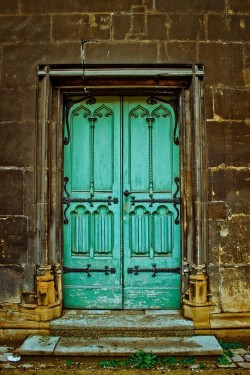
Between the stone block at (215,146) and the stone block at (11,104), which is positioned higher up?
the stone block at (11,104)

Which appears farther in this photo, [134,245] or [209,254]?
[134,245]

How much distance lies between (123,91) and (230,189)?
1.60 m

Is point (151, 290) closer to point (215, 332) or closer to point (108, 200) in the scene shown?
point (215, 332)

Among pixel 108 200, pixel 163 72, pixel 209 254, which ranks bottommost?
pixel 209 254

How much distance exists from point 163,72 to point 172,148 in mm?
834

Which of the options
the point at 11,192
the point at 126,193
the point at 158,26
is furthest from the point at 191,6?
Answer: the point at 11,192

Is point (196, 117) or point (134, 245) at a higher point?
point (196, 117)

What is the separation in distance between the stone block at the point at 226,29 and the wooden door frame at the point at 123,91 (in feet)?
1.33

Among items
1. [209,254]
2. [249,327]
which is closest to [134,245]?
[209,254]

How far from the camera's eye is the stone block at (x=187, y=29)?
409 cm

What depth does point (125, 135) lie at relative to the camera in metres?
4.31

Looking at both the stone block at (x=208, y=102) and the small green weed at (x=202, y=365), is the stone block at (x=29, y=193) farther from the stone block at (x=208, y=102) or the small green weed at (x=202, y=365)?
the small green weed at (x=202, y=365)

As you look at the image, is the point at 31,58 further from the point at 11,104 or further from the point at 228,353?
the point at 228,353

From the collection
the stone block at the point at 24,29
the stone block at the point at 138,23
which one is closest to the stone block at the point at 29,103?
the stone block at the point at 24,29
